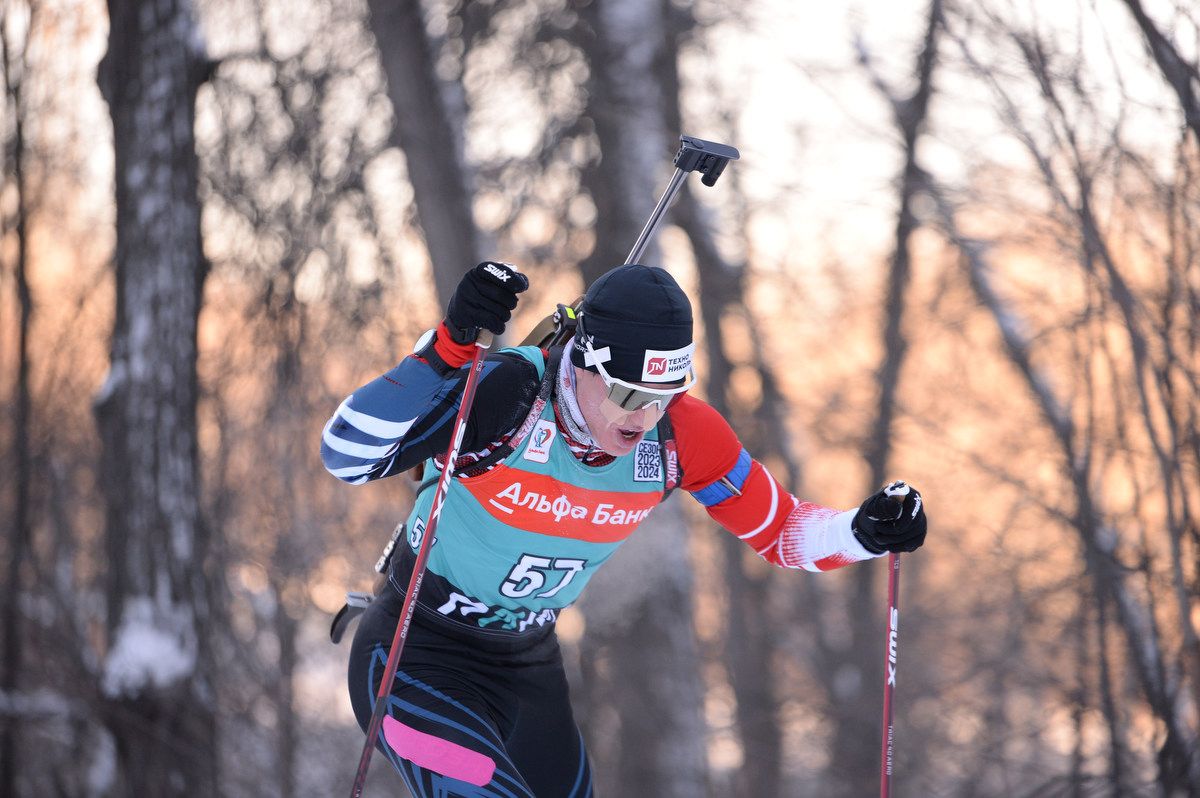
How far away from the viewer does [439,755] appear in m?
2.93

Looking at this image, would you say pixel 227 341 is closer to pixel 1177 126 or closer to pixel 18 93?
pixel 18 93

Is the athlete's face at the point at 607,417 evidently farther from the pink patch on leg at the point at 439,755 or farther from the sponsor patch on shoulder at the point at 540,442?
the pink patch on leg at the point at 439,755

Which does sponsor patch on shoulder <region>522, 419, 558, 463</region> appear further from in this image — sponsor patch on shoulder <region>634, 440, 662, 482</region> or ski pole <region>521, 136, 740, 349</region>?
ski pole <region>521, 136, 740, 349</region>

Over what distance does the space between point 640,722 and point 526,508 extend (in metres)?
5.41

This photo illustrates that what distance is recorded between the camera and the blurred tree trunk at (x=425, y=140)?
7.85 m

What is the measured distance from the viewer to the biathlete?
2822 mm

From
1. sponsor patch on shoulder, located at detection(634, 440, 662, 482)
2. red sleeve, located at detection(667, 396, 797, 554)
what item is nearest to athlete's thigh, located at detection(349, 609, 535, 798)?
sponsor patch on shoulder, located at detection(634, 440, 662, 482)

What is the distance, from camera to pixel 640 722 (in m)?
8.10

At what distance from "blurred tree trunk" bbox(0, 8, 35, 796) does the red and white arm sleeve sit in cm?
759

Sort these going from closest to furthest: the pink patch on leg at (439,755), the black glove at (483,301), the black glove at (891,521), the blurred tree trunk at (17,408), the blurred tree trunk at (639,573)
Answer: the black glove at (483,301)
the pink patch on leg at (439,755)
the black glove at (891,521)
the blurred tree trunk at (639,573)
the blurred tree trunk at (17,408)

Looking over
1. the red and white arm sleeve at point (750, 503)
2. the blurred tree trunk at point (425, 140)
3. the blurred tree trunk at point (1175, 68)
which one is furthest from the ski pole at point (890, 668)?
the blurred tree trunk at point (425, 140)

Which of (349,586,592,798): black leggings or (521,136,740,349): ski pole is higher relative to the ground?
(521,136,740,349): ski pole

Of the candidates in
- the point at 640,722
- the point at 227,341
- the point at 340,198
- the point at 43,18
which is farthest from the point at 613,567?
the point at 43,18

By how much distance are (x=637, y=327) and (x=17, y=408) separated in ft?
30.9
